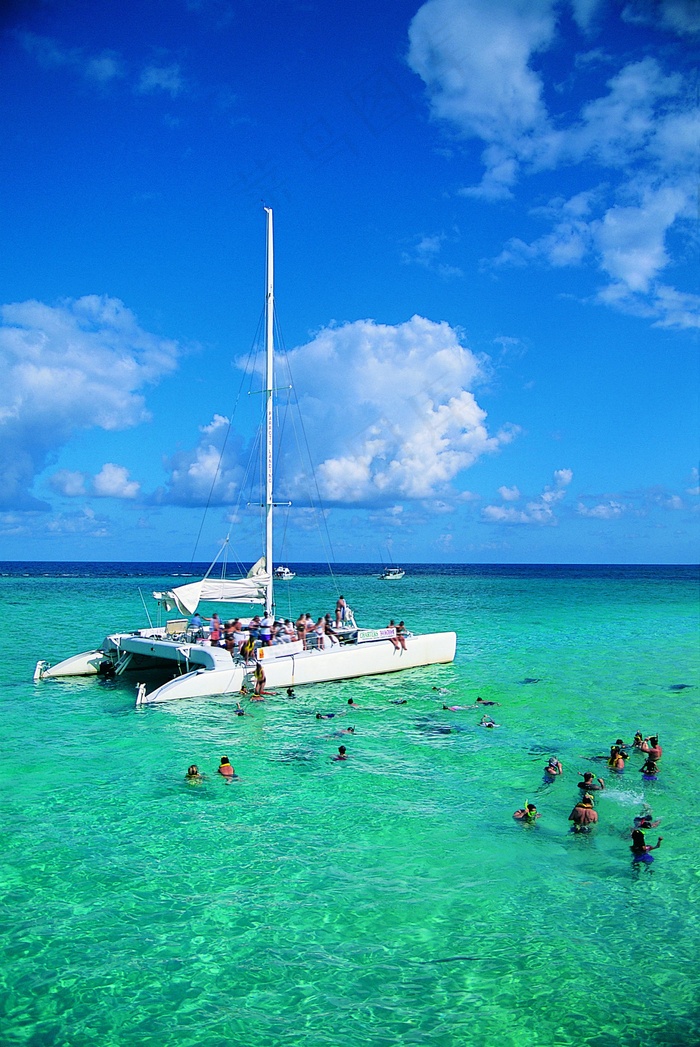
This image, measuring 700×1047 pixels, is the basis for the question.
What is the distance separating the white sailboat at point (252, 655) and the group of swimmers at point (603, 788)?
9148 millimetres

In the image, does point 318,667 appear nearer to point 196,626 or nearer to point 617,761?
point 196,626

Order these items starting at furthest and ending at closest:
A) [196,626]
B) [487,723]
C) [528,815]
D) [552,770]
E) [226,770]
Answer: [196,626] → [487,723] → [552,770] → [226,770] → [528,815]

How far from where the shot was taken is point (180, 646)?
2252 cm

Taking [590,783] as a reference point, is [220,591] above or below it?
above

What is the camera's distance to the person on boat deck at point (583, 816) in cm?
1252

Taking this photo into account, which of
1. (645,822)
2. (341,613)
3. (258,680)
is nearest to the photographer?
(645,822)

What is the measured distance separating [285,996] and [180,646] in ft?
50.4

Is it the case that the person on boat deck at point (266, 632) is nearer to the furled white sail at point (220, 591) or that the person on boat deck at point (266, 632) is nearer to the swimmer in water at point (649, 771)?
the furled white sail at point (220, 591)

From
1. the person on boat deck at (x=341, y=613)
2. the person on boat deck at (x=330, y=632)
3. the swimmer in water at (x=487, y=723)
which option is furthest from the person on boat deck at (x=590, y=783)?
the person on boat deck at (x=341, y=613)

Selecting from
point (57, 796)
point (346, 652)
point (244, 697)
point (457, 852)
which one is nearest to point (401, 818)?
point (457, 852)

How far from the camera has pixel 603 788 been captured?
14.5m

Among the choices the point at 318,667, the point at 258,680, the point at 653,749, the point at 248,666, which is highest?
the point at 248,666

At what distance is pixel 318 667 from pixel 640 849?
13.2 metres

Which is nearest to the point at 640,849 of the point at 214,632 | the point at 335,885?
the point at 335,885
